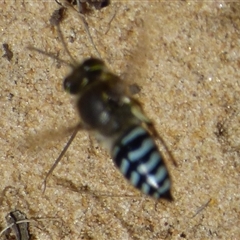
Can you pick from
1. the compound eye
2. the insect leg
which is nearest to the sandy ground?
the insect leg

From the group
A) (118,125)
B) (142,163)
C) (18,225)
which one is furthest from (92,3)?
(18,225)

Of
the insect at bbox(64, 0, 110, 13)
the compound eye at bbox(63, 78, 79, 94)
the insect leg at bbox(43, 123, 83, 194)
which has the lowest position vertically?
the insect leg at bbox(43, 123, 83, 194)

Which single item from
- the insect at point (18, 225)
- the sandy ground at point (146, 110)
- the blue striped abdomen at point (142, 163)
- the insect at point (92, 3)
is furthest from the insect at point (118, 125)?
the insect at point (18, 225)

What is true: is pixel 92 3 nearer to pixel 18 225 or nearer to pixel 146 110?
pixel 146 110

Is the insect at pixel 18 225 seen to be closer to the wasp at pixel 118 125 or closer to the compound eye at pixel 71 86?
the wasp at pixel 118 125

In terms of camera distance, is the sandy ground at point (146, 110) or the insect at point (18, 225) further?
the insect at point (18, 225)

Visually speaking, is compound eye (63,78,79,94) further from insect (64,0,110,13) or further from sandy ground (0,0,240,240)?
insect (64,0,110,13)

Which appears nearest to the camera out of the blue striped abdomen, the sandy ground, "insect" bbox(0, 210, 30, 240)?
the blue striped abdomen
